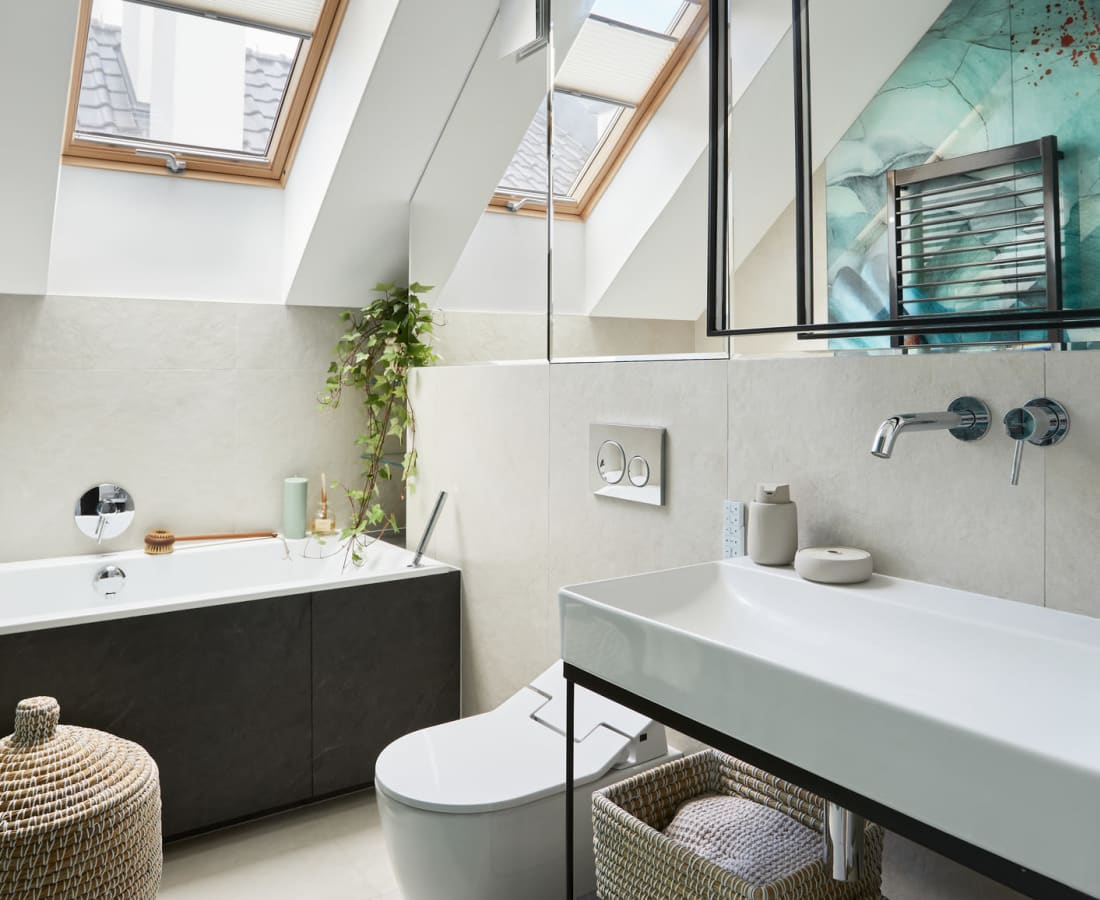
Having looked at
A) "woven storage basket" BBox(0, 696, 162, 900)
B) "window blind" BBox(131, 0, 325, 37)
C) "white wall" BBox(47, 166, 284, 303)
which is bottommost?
"woven storage basket" BBox(0, 696, 162, 900)

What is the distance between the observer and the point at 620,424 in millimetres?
2184

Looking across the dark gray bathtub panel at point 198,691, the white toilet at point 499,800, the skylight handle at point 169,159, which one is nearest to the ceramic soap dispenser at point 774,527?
the white toilet at point 499,800

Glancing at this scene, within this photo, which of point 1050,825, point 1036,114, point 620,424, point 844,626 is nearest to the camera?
point 1050,825

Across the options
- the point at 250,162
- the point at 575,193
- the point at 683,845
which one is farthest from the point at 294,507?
the point at 683,845

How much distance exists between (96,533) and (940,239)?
2.77 metres

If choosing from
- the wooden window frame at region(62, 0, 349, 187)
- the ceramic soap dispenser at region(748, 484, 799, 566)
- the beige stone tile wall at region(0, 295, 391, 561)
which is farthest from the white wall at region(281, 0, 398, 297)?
the ceramic soap dispenser at region(748, 484, 799, 566)

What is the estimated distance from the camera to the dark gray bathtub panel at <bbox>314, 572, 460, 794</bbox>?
2.65m

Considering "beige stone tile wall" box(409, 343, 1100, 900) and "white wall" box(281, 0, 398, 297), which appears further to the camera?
"white wall" box(281, 0, 398, 297)

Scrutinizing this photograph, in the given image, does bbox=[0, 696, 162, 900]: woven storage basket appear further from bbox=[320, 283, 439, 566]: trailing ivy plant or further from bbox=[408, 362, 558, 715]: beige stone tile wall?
bbox=[320, 283, 439, 566]: trailing ivy plant

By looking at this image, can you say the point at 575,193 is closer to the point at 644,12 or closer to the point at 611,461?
the point at 644,12

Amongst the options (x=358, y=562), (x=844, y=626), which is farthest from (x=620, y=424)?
(x=358, y=562)

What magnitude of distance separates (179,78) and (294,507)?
1.52 metres

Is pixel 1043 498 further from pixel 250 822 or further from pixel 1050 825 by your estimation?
pixel 250 822

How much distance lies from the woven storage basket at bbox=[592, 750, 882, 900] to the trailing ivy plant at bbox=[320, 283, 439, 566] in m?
1.64
